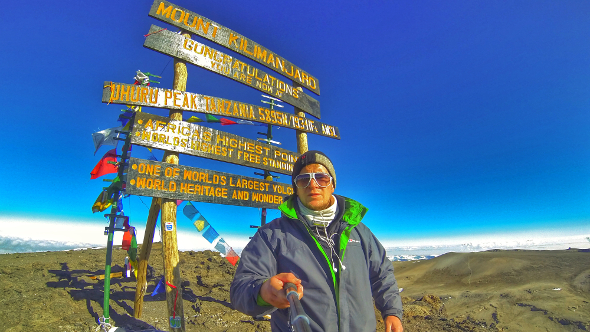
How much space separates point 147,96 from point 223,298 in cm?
659

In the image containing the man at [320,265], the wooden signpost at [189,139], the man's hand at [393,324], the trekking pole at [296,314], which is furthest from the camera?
the wooden signpost at [189,139]

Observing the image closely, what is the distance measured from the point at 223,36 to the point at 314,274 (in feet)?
22.1

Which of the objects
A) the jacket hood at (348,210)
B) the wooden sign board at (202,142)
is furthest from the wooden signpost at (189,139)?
the jacket hood at (348,210)

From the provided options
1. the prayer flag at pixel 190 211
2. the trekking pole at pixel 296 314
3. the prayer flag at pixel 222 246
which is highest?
the prayer flag at pixel 190 211

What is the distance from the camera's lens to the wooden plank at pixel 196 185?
16.4ft

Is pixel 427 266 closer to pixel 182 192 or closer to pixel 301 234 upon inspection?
pixel 182 192

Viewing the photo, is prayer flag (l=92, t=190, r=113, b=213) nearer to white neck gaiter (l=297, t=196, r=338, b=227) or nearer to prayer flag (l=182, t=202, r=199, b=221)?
prayer flag (l=182, t=202, r=199, b=221)

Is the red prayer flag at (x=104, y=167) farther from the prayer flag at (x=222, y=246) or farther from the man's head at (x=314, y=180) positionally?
the man's head at (x=314, y=180)

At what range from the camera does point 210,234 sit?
6336 millimetres

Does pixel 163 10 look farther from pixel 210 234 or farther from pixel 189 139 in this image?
pixel 210 234

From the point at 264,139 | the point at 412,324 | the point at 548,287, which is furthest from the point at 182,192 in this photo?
the point at 548,287

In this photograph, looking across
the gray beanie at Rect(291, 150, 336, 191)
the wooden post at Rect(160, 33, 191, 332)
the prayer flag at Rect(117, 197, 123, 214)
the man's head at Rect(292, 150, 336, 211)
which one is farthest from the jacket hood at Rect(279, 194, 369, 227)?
the prayer flag at Rect(117, 197, 123, 214)

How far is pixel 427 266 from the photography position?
19750 mm

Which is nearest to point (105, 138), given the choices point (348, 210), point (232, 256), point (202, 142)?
point (202, 142)
